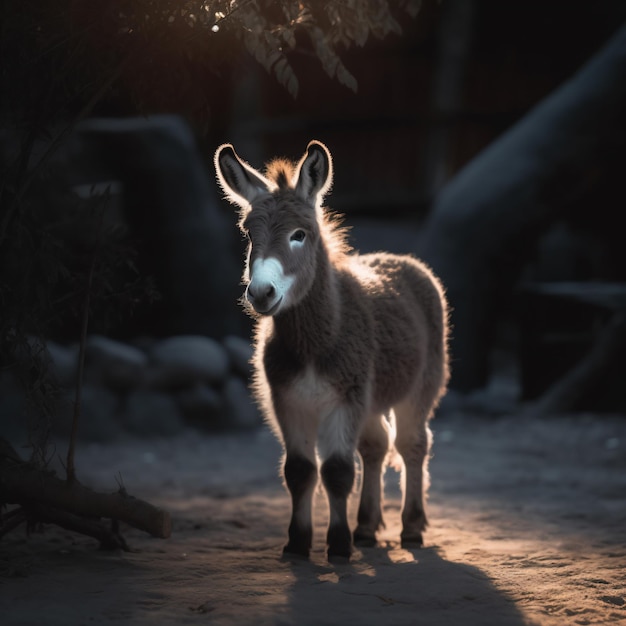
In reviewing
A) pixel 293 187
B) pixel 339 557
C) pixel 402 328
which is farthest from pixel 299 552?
pixel 293 187

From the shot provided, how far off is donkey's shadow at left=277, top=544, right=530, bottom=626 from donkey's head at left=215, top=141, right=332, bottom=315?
4.94 feet

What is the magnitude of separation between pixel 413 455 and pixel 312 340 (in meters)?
1.37

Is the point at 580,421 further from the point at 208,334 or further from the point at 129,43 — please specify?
the point at 129,43

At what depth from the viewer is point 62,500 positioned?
19.4ft

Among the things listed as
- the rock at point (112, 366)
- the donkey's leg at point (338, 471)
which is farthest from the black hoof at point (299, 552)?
the rock at point (112, 366)

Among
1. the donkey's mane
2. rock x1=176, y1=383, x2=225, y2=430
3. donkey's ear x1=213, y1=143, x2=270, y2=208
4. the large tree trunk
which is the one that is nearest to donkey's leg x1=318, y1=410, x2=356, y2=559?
the donkey's mane

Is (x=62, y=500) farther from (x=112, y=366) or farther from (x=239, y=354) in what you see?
(x=239, y=354)

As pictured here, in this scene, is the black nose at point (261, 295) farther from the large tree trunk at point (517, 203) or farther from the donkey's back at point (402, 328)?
the large tree trunk at point (517, 203)

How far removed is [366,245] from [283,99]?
2991mm

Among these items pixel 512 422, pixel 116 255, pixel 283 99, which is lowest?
pixel 512 422

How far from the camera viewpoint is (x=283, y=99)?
1627cm

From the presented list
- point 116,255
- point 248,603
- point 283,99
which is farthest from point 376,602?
point 283,99

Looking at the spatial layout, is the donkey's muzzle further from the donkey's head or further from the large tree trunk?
the large tree trunk

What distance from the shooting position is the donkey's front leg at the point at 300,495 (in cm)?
607
